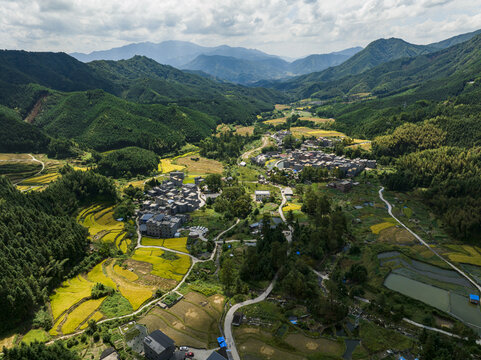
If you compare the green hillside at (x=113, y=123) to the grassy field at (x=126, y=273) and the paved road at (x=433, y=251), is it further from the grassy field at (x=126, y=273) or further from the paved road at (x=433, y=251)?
the paved road at (x=433, y=251)

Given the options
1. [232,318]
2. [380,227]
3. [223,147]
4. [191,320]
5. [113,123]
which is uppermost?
[113,123]

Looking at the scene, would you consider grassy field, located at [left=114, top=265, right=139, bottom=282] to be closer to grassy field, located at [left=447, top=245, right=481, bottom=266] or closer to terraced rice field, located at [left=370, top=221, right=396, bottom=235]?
terraced rice field, located at [left=370, top=221, right=396, bottom=235]

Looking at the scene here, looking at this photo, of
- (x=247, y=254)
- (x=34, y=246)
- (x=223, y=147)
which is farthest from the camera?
(x=223, y=147)

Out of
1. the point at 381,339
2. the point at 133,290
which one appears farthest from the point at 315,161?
the point at 133,290

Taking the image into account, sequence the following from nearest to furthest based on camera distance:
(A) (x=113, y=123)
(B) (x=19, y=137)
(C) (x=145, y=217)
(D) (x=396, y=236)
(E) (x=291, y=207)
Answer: (D) (x=396, y=236), (C) (x=145, y=217), (E) (x=291, y=207), (B) (x=19, y=137), (A) (x=113, y=123)

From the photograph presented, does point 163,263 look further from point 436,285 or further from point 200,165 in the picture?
point 200,165

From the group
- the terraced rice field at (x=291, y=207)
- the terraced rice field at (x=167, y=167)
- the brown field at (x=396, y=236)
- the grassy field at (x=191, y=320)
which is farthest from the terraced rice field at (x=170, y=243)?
the terraced rice field at (x=167, y=167)
